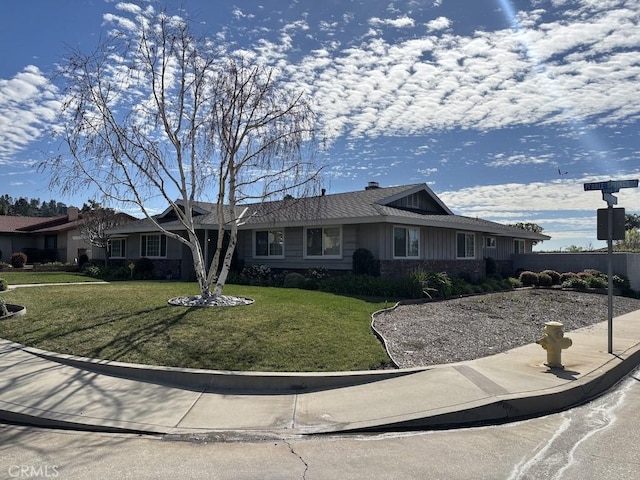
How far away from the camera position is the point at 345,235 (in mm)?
19297

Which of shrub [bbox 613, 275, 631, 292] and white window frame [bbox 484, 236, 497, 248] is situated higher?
white window frame [bbox 484, 236, 497, 248]

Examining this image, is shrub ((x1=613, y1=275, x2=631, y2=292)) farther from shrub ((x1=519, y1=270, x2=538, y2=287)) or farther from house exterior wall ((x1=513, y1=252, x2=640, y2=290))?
shrub ((x1=519, y1=270, x2=538, y2=287))

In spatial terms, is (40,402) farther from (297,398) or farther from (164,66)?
(164,66)

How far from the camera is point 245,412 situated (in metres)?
6.02

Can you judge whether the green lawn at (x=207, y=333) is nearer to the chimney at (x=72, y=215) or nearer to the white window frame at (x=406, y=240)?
the white window frame at (x=406, y=240)

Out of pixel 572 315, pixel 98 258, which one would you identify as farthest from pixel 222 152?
pixel 98 258

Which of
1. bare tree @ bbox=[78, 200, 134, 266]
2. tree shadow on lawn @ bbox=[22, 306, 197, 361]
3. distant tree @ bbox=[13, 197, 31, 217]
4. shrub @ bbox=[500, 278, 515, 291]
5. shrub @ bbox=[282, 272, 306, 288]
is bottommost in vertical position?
shrub @ bbox=[500, 278, 515, 291]

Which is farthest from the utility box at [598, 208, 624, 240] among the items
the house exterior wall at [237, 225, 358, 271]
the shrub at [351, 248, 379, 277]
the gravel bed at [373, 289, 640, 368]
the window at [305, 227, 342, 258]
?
the window at [305, 227, 342, 258]

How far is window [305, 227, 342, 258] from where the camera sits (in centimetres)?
1956

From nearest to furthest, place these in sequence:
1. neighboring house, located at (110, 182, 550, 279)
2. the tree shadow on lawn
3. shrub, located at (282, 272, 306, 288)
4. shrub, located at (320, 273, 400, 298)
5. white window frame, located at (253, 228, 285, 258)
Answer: the tree shadow on lawn, shrub, located at (320, 273, 400, 298), shrub, located at (282, 272, 306, 288), neighboring house, located at (110, 182, 550, 279), white window frame, located at (253, 228, 285, 258)

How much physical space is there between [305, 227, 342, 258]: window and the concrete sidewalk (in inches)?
454

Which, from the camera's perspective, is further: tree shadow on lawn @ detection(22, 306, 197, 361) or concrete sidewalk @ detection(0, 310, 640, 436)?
tree shadow on lawn @ detection(22, 306, 197, 361)

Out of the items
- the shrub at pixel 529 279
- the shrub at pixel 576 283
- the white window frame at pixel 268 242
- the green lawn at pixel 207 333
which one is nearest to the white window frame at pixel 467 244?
the shrub at pixel 529 279

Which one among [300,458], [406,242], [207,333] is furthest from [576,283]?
[300,458]
